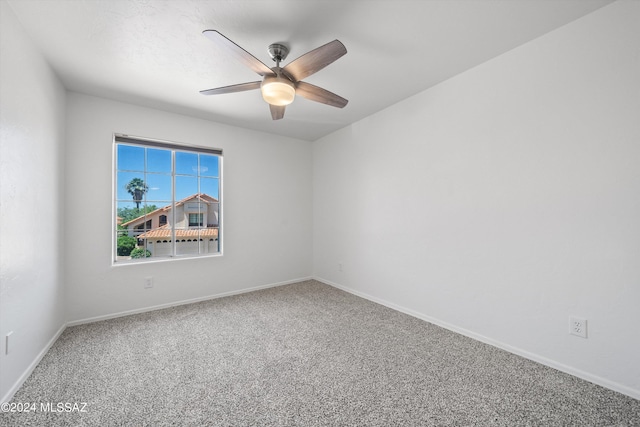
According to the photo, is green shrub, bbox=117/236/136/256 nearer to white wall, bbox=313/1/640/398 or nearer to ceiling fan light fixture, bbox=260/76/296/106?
ceiling fan light fixture, bbox=260/76/296/106

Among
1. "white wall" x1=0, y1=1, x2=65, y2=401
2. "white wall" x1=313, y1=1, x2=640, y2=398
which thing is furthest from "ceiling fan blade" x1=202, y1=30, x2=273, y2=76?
"white wall" x1=313, y1=1, x2=640, y2=398

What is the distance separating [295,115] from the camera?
11.3ft

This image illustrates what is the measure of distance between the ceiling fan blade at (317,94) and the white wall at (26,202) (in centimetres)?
186

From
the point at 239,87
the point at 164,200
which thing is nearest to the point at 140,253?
the point at 164,200

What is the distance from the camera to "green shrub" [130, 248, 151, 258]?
3.21 metres

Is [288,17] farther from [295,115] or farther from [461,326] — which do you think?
[461,326]

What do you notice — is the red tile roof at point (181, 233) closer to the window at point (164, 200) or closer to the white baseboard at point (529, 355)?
the window at point (164, 200)

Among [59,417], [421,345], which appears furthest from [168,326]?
[421,345]

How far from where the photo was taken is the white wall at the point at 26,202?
1.62 m

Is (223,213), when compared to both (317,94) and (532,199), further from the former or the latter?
(532,199)

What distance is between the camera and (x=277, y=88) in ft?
6.28

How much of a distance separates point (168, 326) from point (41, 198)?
1.58 metres

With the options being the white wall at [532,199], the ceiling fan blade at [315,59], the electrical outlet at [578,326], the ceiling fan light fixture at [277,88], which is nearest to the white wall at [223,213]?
the white wall at [532,199]

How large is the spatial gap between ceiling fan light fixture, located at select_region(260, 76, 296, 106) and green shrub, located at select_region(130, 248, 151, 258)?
2.60 m
